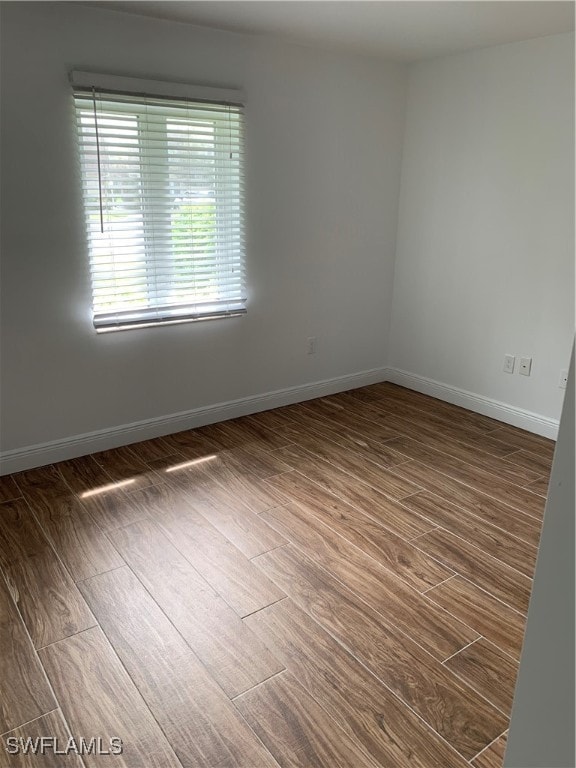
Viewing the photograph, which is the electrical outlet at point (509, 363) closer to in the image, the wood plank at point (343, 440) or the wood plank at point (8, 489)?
the wood plank at point (343, 440)

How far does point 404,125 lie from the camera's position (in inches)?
156

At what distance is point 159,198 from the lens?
3.07 m

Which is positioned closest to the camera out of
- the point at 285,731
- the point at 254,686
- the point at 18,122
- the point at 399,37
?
the point at 285,731

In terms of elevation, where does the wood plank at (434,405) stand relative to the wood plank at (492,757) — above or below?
above

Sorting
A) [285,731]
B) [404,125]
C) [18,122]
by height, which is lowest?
[285,731]

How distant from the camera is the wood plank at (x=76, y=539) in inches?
90.2

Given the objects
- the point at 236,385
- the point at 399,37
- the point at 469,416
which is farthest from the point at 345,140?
the point at 469,416

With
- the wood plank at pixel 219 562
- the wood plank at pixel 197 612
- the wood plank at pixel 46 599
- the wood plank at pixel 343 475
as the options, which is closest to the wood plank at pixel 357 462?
the wood plank at pixel 343 475

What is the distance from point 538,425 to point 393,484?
3.93ft

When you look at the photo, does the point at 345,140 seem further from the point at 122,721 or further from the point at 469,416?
the point at 122,721

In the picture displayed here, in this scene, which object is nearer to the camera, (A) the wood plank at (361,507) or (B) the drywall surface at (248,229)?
(A) the wood plank at (361,507)

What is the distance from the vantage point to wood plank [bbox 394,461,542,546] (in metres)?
2.59

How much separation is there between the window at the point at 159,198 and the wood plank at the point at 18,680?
1560 mm

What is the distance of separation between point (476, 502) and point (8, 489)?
88.9 inches
